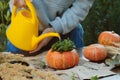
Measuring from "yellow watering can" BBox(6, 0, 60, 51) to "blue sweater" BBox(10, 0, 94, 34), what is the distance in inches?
5.0

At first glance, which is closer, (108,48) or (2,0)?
(108,48)

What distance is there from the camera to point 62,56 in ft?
4.99

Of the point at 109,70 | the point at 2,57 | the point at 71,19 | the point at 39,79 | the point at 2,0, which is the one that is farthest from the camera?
the point at 2,0

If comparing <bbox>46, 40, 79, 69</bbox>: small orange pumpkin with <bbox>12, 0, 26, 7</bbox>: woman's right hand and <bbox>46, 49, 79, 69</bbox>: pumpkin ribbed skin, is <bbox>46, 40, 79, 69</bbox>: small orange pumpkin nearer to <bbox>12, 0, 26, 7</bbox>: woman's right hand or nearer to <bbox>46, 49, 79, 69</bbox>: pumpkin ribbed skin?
<bbox>46, 49, 79, 69</bbox>: pumpkin ribbed skin

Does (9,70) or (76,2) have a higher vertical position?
(76,2)

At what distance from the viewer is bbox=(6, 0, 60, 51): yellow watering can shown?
1.62m

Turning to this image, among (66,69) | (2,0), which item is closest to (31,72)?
(66,69)

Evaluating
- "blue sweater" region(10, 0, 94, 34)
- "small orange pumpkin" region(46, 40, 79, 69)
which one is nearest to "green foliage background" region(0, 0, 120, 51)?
"blue sweater" region(10, 0, 94, 34)

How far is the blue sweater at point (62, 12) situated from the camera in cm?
174

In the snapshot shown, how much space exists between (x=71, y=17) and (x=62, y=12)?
0.10 meters

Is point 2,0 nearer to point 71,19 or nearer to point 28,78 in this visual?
point 71,19

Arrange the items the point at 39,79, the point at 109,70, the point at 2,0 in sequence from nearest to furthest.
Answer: the point at 39,79 < the point at 109,70 < the point at 2,0

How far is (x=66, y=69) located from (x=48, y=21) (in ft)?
1.12

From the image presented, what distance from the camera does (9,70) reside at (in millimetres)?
1227
